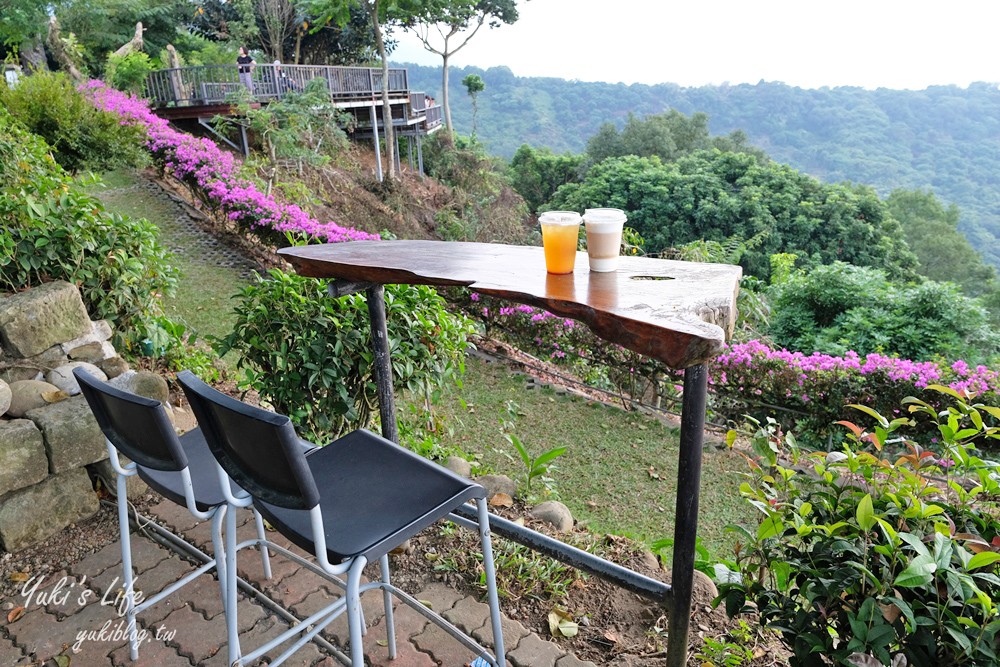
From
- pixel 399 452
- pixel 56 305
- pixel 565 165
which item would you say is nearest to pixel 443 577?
pixel 399 452

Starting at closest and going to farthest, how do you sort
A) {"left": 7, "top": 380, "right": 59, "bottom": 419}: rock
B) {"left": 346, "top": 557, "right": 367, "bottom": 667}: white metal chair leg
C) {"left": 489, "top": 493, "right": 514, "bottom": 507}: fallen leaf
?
{"left": 346, "top": 557, "right": 367, "bottom": 667}: white metal chair leg
{"left": 7, "top": 380, "right": 59, "bottom": 419}: rock
{"left": 489, "top": 493, "right": 514, "bottom": 507}: fallen leaf

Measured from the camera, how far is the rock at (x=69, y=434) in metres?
2.41

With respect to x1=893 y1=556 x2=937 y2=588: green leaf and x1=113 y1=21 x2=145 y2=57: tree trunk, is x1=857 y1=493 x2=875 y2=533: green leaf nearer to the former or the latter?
x1=893 y1=556 x2=937 y2=588: green leaf

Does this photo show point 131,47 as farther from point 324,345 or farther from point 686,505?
point 686,505

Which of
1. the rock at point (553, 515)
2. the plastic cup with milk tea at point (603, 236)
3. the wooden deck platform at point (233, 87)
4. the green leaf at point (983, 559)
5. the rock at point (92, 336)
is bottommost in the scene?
the rock at point (553, 515)

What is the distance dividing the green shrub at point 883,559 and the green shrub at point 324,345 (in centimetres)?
162

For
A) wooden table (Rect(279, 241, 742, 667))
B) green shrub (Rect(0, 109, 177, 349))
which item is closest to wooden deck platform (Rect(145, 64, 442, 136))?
green shrub (Rect(0, 109, 177, 349))

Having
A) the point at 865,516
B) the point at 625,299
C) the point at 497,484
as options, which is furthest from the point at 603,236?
the point at 497,484

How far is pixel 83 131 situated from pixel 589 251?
27.2 feet

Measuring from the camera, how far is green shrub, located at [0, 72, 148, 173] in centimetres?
734

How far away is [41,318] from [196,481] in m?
1.71

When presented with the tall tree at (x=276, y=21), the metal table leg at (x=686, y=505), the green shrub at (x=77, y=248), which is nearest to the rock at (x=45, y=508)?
the green shrub at (x=77, y=248)

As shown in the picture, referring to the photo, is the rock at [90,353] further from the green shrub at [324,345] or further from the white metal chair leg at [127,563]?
the white metal chair leg at [127,563]

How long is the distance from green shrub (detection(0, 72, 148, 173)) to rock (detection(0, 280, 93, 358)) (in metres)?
5.47
